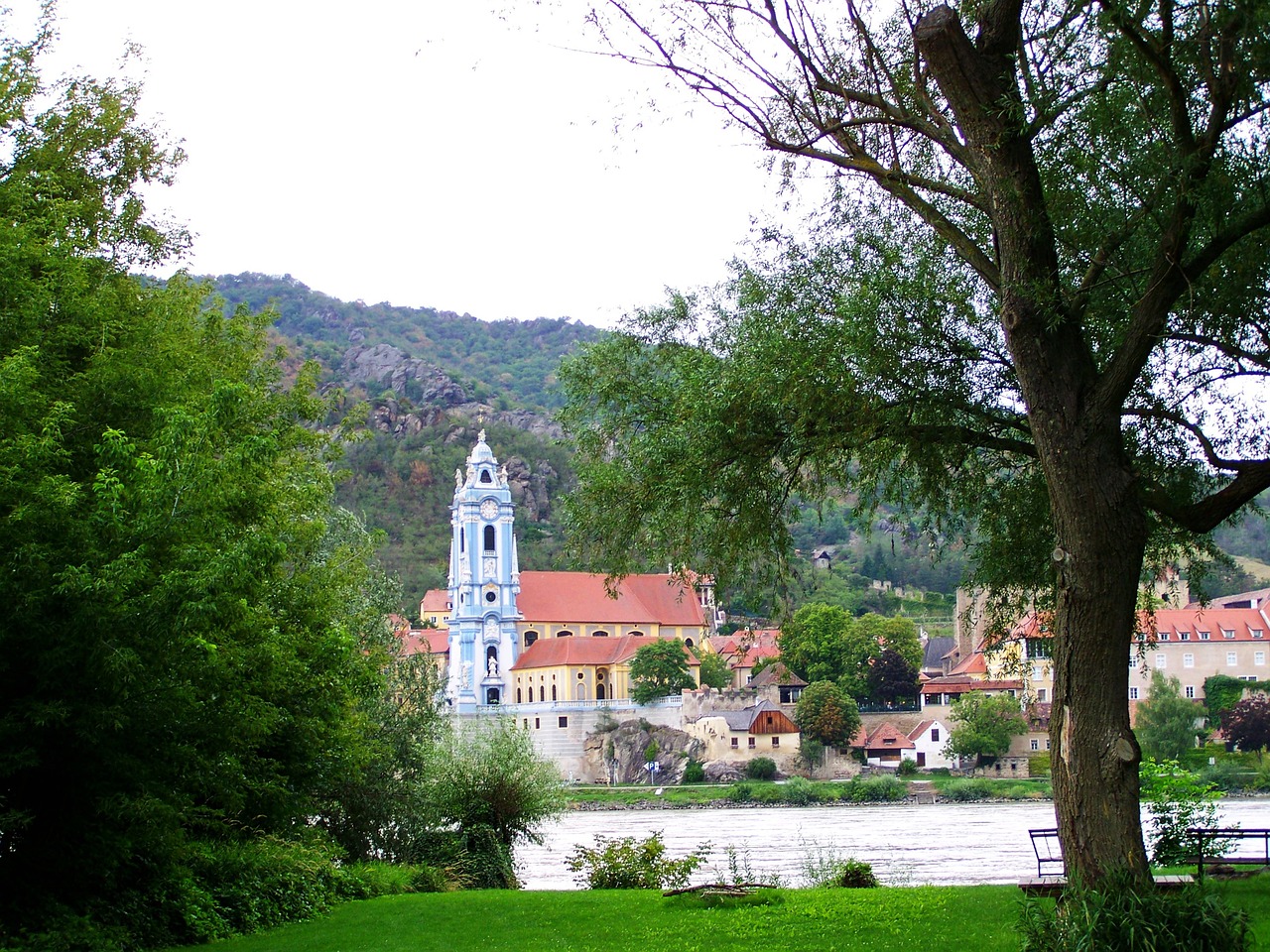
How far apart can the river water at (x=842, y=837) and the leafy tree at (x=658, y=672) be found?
1710cm

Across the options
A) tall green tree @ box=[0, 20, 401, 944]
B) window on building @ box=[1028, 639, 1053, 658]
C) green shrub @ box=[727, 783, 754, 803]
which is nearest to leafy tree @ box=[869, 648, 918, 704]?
green shrub @ box=[727, 783, 754, 803]

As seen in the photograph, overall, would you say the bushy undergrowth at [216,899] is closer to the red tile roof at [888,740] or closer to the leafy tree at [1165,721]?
the leafy tree at [1165,721]

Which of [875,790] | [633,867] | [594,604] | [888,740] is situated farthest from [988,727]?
[633,867]

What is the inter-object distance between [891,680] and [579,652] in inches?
852

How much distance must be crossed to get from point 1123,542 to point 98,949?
8785 millimetres

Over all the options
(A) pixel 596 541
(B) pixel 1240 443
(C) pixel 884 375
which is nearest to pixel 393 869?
(A) pixel 596 541

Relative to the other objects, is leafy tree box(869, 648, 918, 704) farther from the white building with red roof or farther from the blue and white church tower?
the blue and white church tower

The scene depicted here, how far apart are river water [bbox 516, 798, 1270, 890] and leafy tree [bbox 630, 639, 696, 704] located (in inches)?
673

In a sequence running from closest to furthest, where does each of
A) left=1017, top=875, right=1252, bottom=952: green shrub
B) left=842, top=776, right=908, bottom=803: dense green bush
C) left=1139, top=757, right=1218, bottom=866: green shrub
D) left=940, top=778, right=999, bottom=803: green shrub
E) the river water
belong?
left=1017, top=875, right=1252, bottom=952: green shrub < left=1139, top=757, right=1218, bottom=866: green shrub < the river water < left=940, top=778, right=999, bottom=803: green shrub < left=842, top=776, right=908, bottom=803: dense green bush

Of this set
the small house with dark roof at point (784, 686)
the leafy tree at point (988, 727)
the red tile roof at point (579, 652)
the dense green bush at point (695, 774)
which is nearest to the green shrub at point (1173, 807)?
the leafy tree at point (988, 727)

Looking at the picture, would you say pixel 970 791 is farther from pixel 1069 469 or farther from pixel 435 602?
pixel 1069 469

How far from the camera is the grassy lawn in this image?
436 inches

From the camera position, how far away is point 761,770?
79062 millimetres

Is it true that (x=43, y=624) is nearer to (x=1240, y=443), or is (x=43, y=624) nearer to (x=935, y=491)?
(x=935, y=491)
